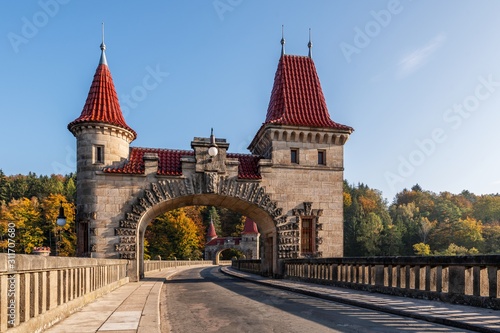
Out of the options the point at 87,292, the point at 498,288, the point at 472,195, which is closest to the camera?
the point at 498,288

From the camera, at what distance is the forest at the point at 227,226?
239 ft

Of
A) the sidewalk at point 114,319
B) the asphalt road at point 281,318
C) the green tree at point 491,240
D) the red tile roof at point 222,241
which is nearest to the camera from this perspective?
the sidewalk at point 114,319

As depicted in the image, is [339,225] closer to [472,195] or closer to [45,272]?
[45,272]

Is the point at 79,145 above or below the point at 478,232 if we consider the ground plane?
above

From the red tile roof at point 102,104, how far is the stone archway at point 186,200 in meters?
4.20

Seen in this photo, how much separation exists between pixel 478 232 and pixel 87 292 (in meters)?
106

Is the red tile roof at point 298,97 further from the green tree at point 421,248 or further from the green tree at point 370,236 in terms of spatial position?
the green tree at point 421,248

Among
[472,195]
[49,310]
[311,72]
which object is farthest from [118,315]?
[472,195]

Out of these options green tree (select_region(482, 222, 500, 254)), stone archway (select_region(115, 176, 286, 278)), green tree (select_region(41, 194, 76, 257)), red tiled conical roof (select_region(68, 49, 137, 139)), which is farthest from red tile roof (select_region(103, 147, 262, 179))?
green tree (select_region(482, 222, 500, 254))

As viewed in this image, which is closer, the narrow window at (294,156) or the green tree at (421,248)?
the narrow window at (294,156)

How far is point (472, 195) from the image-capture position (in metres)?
174

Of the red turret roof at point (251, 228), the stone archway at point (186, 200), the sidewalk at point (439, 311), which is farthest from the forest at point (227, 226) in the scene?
the sidewalk at point (439, 311)

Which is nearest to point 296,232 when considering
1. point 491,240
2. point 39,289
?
point 39,289

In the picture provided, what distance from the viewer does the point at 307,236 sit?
2544cm
